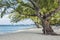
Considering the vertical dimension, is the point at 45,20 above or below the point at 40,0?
below

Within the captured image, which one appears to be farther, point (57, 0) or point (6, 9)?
point (6, 9)

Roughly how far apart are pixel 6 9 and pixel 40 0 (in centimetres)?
282

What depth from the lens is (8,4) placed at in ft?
47.4

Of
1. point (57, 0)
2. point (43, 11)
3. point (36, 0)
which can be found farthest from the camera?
point (43, 11)

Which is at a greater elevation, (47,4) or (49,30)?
(47,4)

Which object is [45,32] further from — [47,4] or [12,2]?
[12,2]

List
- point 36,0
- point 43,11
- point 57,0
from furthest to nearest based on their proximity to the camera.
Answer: point 43,11 < point 36,0 < point 57,0

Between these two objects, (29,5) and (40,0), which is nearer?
(40,0)

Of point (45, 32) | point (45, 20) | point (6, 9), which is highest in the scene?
point (6, 9)

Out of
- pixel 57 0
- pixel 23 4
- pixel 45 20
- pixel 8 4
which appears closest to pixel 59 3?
pixel 57 0

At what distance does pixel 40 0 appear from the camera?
14492 mm

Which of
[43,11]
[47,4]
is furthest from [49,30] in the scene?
[43,11]

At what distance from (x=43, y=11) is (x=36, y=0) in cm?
361

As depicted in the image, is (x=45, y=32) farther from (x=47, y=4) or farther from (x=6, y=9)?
(x=6, y=9)
